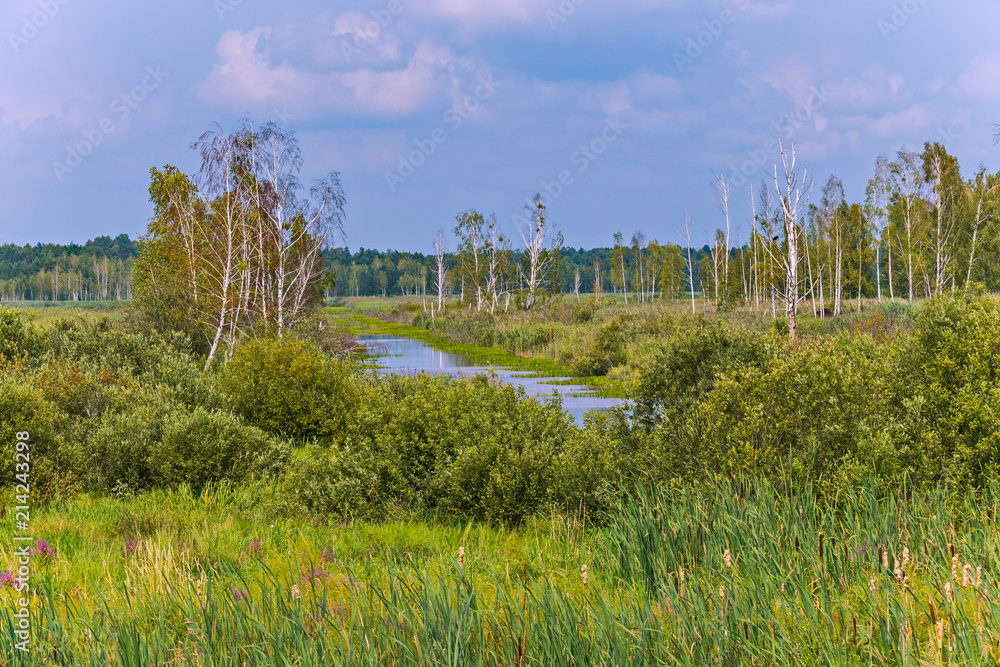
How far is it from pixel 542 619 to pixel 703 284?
7242cm

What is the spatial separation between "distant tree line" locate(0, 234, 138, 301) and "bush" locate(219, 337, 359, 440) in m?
111

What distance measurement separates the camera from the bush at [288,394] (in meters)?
11.7

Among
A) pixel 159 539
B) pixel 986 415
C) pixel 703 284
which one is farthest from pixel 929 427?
pixel 703 284

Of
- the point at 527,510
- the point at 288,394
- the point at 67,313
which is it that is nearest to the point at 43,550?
the point at 527,510

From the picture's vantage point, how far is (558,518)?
6.30 m

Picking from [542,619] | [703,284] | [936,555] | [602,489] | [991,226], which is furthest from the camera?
[703,284]

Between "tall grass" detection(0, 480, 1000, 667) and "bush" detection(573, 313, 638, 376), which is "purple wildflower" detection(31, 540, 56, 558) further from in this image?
"bush" detection(573, 313, 638, 376)

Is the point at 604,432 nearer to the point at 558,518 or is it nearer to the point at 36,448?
the point at 558,518

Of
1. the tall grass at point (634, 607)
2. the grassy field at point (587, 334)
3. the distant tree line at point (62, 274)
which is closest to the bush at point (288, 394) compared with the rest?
the grassy field at point (587, 334)

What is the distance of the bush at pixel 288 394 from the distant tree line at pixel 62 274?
4358 inches

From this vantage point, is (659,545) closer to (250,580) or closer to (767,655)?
(767,655)

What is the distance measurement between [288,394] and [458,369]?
38.3 ft

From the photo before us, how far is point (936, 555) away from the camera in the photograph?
3.89 metres

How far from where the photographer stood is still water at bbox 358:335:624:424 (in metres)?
16.9
